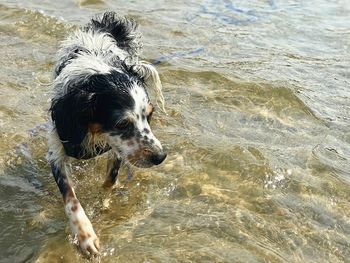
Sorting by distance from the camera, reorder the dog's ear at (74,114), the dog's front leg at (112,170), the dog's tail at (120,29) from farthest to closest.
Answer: the dog's tail at (120,29), the dog's front leg at (112,170), the dog's ear at (74,114)

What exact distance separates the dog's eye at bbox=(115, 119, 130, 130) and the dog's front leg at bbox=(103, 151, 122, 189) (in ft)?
2.46

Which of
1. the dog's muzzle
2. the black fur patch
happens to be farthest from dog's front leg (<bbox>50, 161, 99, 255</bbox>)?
the dog's muzzle

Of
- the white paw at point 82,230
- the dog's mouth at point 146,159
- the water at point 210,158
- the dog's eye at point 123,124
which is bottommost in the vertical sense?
the water at point 210,158

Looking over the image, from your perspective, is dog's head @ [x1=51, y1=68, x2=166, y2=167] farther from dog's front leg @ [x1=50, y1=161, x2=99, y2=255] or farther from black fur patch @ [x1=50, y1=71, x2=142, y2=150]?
dog's front leg @ [x1=50, y1=161, x2=99, y2=255]

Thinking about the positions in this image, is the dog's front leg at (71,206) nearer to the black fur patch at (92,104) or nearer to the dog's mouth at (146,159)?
the black fur patch at (92,104)

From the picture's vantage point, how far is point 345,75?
6.74 m

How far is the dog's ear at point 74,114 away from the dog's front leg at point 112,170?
2.29 feet

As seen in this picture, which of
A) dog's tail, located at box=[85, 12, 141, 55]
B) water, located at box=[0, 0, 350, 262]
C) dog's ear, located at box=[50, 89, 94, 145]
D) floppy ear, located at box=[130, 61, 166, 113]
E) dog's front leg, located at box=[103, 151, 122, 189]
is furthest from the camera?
dog's tail, located at box=[85, 12, 141, 55]

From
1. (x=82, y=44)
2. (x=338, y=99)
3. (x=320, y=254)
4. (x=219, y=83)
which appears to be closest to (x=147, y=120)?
(x=82, y=44)

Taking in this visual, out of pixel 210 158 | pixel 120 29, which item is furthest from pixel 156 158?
pixel 120 29

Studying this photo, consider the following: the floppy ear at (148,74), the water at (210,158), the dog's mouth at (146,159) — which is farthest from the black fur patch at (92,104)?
the water at (210,158)

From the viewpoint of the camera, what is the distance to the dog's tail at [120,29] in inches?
191

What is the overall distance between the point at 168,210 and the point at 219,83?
8.77 ft

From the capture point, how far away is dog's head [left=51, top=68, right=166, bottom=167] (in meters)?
3.42
